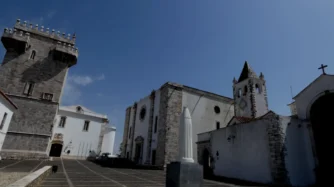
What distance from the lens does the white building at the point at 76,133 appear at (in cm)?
2667

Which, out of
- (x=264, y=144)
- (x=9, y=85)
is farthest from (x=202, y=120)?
(x=9, y=85)

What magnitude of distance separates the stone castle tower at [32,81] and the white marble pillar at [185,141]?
17154 millimetres

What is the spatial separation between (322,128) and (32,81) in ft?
82.0

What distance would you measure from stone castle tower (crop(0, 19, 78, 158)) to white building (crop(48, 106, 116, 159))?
8.76 m

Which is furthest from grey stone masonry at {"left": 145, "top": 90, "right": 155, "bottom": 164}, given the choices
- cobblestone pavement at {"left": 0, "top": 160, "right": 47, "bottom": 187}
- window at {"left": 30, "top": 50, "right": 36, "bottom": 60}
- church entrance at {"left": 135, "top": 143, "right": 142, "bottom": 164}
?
window at {"left": 30, "top": 50, "right": 36, "bottom": 60}

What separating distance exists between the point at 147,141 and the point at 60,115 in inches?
600

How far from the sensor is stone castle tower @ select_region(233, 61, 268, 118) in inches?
886

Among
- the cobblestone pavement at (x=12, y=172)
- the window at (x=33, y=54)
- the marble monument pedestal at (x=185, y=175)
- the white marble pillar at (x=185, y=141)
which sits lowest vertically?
the cobblestone pavement at (x=12, y=172)

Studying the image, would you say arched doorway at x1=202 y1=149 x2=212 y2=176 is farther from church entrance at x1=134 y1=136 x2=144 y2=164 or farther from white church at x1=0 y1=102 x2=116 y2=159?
white church at x1=0 y1=102 x2=116 y2=159

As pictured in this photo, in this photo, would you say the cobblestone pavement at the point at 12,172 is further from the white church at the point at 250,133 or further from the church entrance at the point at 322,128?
the church entrance at the point at 322,128

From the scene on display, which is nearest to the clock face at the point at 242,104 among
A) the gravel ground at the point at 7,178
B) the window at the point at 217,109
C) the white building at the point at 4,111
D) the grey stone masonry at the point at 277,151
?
the window at the point at 217,109

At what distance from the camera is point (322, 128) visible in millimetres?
11883

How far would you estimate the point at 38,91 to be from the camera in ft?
61.7

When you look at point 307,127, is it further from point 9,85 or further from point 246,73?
point 9,85
